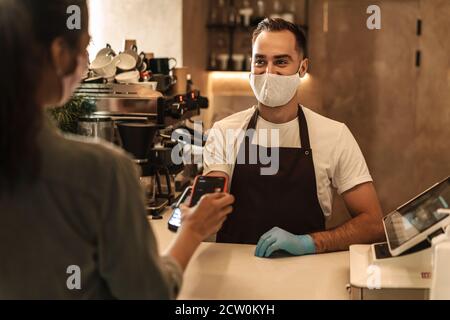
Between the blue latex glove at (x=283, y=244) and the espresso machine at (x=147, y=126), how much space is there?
0.91 m

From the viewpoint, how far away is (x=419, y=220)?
1595mm

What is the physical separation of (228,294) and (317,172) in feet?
2.65

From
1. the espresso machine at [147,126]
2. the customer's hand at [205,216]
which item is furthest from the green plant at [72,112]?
the customer's hand at [205,216]

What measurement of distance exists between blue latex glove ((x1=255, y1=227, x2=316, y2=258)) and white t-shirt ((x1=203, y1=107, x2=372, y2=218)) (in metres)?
0.33

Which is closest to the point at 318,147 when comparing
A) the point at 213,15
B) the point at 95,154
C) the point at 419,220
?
the point at 419,220

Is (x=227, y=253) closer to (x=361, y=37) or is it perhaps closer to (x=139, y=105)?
(x=139, y=105)

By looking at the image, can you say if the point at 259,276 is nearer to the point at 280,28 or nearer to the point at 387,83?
the point at 280,28

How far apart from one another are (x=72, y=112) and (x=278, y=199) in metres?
1.19

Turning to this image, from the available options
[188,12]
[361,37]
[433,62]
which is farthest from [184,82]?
[433,62]

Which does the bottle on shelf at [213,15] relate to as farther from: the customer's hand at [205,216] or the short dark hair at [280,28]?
the customer's hand at [205,216]

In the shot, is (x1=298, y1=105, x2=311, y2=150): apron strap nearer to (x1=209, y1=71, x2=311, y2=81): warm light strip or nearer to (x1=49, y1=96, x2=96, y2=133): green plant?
(x1=49, y1=96, x2=96, y2=133): green plant

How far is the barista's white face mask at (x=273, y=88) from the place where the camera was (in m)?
2.39

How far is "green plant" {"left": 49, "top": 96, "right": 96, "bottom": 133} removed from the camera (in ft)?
9.37

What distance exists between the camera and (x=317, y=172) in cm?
236
